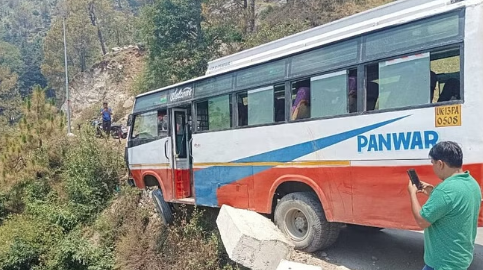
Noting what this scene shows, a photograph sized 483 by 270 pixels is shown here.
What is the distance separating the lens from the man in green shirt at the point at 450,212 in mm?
2881

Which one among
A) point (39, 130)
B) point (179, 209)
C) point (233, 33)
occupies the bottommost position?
point (179, 209)

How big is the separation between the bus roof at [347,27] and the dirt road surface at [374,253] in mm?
3236

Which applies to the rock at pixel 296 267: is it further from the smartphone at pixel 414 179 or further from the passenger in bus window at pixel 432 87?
the passenger in bus window at pixel 432 87

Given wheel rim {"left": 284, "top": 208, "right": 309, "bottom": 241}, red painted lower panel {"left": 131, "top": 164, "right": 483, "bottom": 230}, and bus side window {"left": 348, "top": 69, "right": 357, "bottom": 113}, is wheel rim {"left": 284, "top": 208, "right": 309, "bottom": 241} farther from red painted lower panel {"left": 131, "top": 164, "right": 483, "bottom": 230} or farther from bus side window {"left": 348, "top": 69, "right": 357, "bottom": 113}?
bus side window {"left": 348, "top": 69, "right": 357, "bottom": 113}

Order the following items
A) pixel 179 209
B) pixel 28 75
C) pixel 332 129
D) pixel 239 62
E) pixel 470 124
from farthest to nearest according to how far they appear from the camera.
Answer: pixel 28 75
pixel 179 209
pixel 239 62
pixel 332 129
pixel 470 124

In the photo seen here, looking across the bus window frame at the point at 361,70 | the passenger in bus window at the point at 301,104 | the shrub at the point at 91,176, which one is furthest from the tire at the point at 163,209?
Answer: the passenger in bus window at the point at 301,104

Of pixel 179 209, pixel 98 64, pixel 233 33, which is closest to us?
pixel 179 209

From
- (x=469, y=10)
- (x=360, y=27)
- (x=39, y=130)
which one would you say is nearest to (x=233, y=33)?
(x=39, y=130)

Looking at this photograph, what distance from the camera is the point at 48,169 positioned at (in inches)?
589

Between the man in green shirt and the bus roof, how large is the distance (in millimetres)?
2285

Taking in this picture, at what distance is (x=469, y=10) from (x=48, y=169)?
587 inches

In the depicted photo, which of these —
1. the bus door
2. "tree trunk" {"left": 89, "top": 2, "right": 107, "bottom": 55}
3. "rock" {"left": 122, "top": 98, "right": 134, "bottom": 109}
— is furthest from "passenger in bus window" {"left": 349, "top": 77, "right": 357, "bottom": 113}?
"tree trunk" {"left": 89, "top": 2, "right": 107, "bottom": 55}

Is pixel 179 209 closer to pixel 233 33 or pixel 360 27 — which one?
pixel 360 27

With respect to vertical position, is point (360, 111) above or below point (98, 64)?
below
